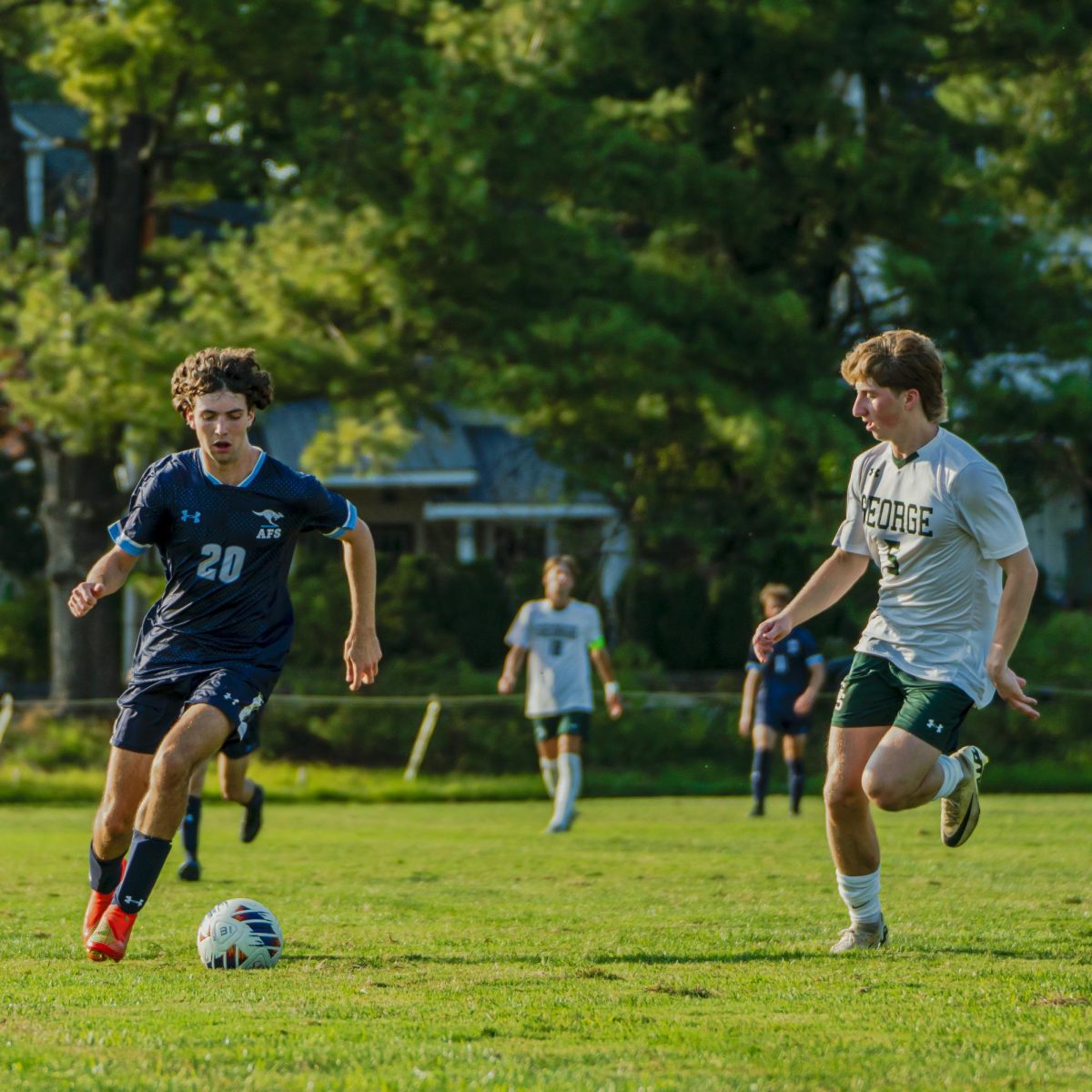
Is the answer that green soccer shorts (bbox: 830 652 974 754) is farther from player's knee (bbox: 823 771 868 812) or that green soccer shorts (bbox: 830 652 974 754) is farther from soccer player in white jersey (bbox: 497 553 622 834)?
soccer player in white jersey (bbox: 497 553 622 834)

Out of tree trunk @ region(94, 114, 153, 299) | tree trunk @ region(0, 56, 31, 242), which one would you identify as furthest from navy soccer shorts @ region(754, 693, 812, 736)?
tree trunk @ region(0, 56, 31, 242)

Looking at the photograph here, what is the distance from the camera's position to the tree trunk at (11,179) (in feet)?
84.9

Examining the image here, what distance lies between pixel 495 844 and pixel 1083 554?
2738 cm

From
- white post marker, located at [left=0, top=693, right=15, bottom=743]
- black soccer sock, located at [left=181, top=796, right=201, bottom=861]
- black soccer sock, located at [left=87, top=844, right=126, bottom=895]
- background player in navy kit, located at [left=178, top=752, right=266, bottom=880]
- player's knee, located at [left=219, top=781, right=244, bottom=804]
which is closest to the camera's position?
black soccer sock, located at [left=87, top=844, right=126, bottom=895]

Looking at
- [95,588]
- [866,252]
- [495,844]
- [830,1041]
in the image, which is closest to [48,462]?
[866,252]

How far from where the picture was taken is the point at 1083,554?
38.5 metres

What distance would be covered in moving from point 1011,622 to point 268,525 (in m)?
2.67

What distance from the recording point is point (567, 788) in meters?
14.7

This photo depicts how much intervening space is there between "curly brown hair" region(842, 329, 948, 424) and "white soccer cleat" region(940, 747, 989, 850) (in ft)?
Answer: 4.21

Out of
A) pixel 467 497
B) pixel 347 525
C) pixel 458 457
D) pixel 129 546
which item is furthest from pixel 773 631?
pixel 458 457

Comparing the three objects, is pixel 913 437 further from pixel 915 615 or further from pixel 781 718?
pixel 781 718

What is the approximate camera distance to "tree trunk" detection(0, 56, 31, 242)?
25.9 metres

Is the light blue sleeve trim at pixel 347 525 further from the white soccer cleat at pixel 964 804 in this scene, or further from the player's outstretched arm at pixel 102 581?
the white soccer cleat at pixel 964 804

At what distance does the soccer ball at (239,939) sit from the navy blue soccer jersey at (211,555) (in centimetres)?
89
